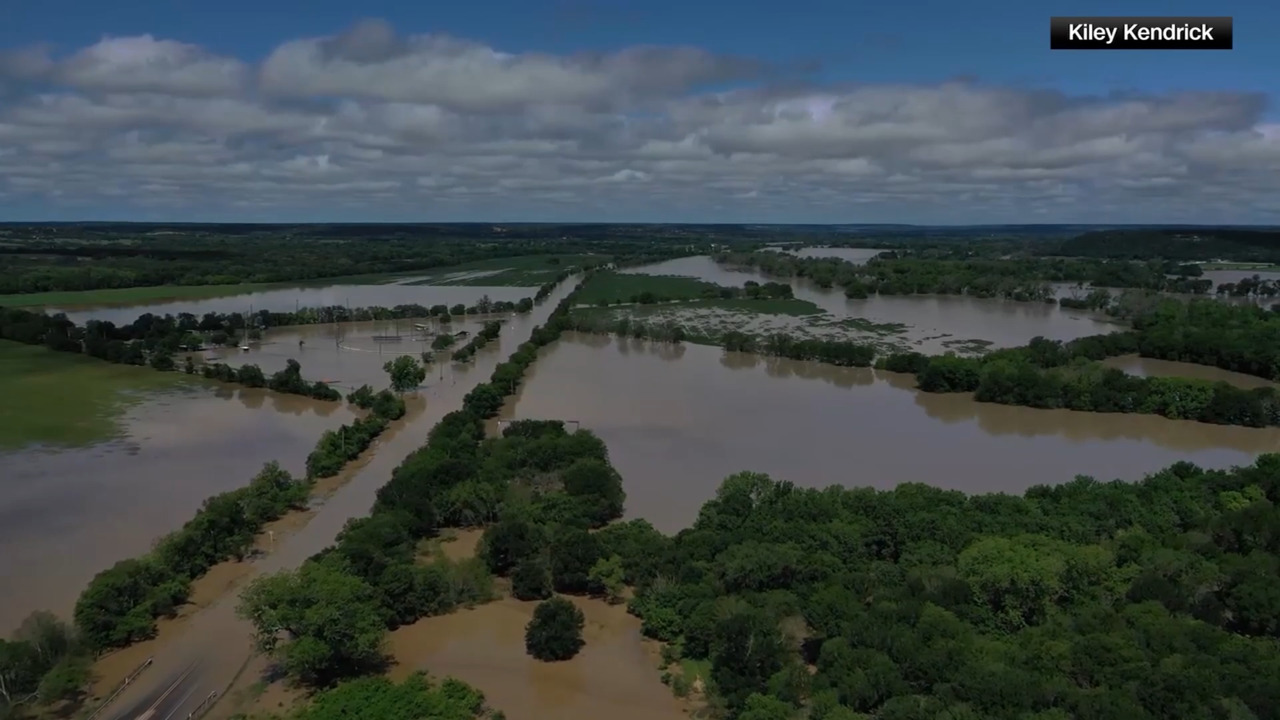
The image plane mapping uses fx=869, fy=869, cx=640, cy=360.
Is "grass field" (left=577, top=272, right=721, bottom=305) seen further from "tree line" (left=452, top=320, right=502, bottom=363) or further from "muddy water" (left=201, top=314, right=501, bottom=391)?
"tree line" (left=452, top=320, right=502, bottom=363)

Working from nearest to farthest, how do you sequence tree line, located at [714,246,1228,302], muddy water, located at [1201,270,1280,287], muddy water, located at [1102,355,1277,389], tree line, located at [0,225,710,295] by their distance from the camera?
muddy water, located at [1102,355,1277,389]
tree line, located at [714,246,1228,302]
tree line, located at [0,225,710,295]
muddy water, located at [1201,270,1280,287]

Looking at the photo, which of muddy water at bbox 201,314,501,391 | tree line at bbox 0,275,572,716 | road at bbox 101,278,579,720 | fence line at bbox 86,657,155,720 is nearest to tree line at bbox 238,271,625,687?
tree line at bbox 0,275,572,716

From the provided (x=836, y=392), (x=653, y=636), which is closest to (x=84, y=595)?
(x=653, y=636)

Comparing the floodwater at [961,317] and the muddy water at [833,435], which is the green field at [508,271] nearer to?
the floodwater at [961,317]

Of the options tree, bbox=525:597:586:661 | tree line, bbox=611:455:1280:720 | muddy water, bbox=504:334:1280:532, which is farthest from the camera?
muddy water, bbox=504:334:1280:532

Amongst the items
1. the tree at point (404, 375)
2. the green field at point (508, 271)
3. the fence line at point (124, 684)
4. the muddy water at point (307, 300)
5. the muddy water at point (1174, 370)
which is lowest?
the fence line at point (124, 684)

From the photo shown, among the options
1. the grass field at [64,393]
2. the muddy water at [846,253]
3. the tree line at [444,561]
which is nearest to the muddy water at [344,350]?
the grass field at [64,393]
